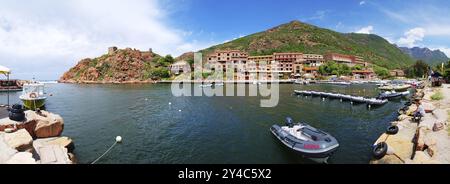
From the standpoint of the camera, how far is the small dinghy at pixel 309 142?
1649 centimetres

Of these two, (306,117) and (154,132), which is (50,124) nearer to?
(154,132)

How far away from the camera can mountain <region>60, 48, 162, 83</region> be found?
15138 cm

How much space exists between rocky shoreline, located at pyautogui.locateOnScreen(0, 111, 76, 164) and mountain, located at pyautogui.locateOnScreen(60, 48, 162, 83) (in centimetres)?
13109

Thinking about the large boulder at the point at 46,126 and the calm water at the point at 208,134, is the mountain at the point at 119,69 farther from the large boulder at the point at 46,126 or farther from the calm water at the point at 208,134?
the large boulder at the point at 46,126

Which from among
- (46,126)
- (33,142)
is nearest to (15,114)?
(46,126)

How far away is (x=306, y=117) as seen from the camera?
108 feet

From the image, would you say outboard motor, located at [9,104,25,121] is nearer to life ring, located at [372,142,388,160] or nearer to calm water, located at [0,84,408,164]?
calm water, located at [0,84,408,164]

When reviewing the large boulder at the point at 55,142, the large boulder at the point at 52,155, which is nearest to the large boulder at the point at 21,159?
the large boulder at the point at 52,155

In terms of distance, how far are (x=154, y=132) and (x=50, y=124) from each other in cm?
921

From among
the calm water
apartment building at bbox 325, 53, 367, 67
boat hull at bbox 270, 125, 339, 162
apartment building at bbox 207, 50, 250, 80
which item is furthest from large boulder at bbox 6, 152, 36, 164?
apartment building at bbox 325, 53, 367, 67

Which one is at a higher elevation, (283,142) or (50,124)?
(50,124)

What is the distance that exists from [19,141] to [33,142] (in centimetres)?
365

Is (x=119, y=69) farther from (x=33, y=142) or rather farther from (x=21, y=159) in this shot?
(x=21, y=159)
